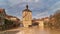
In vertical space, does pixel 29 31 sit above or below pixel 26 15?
below

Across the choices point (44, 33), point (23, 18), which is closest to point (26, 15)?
point (23, 18)

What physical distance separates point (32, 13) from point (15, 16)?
526 mm

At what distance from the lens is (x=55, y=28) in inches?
162

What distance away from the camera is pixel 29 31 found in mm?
4047

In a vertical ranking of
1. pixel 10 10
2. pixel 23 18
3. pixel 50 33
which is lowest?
pixel 50 33

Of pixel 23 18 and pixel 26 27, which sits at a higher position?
pixel 23 18

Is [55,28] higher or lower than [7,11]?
lower

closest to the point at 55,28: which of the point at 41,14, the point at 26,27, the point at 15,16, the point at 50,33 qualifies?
the point at 50,33

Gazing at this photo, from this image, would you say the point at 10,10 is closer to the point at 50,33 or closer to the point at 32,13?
the point at 32,13

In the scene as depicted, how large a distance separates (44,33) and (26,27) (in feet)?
1.86

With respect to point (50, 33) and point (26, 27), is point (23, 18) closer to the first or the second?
point (26, 27)

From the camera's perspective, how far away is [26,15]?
13.4 feet

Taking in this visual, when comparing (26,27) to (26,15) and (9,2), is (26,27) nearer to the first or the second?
(26,15)

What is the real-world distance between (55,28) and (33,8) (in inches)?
35.6
